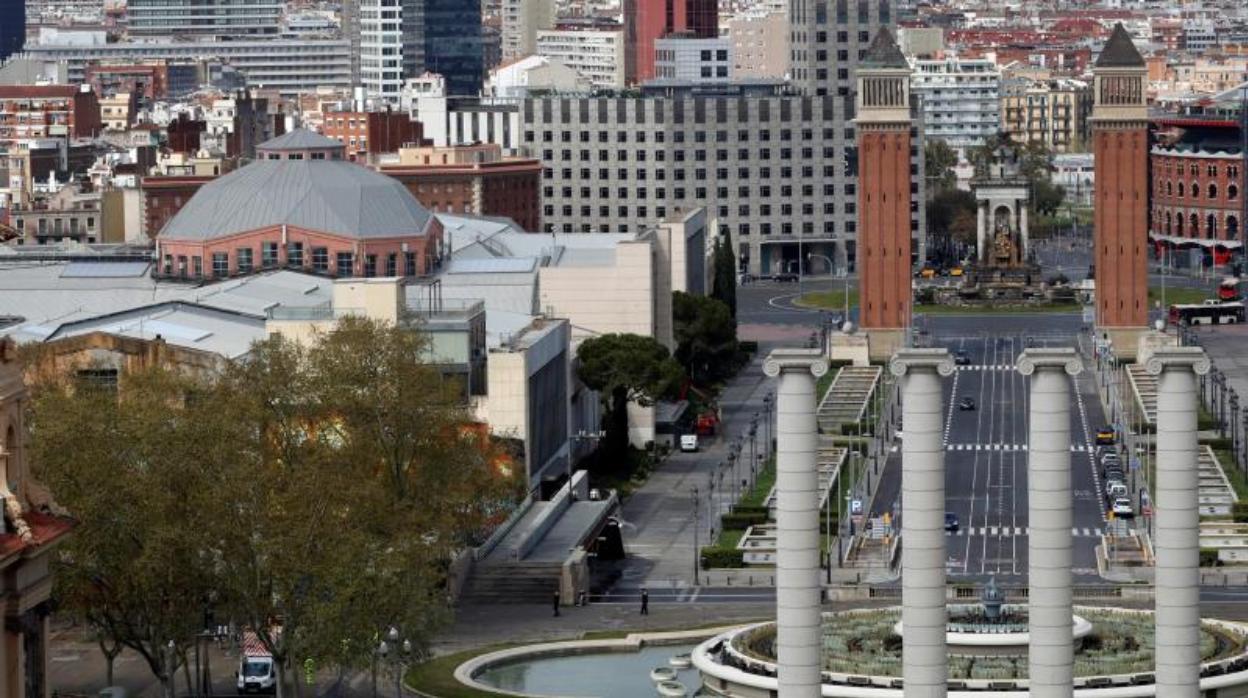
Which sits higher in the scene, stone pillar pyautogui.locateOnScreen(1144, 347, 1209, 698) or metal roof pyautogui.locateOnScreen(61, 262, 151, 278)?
stone pillar pyautogui.locateOnScreen(1144, 347, 1209, 698)

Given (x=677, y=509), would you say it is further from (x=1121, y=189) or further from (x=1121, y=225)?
(x=1121, y=225)

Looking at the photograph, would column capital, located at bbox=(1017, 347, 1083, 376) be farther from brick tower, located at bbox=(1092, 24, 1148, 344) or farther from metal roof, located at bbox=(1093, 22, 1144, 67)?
metal roof, located at bbox=(1093, 22, 1144, 67)

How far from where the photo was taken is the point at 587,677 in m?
101

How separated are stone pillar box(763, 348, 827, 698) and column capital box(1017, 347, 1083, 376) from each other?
4400 millimetres

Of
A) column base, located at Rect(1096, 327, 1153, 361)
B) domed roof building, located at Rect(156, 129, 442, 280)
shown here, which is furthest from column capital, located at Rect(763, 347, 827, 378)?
column base, located at Rect(1096, 327, 1153, 361)

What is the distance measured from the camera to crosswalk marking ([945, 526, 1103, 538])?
129750 mm

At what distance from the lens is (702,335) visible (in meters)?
179

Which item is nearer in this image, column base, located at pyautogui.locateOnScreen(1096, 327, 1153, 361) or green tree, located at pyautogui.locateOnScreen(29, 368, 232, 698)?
green tree, located at pyautogui.locateOnScreen(29, 368, 232, 698)

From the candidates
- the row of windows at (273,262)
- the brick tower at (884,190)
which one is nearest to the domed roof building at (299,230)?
the row of windows at (273,262)

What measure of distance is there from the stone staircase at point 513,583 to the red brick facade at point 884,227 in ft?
264

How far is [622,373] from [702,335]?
25.9 meters

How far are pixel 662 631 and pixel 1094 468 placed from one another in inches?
1705

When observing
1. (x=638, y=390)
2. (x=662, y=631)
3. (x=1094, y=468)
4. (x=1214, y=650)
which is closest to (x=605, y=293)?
(x=638, y=390)

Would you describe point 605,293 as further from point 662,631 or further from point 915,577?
point 915,577
